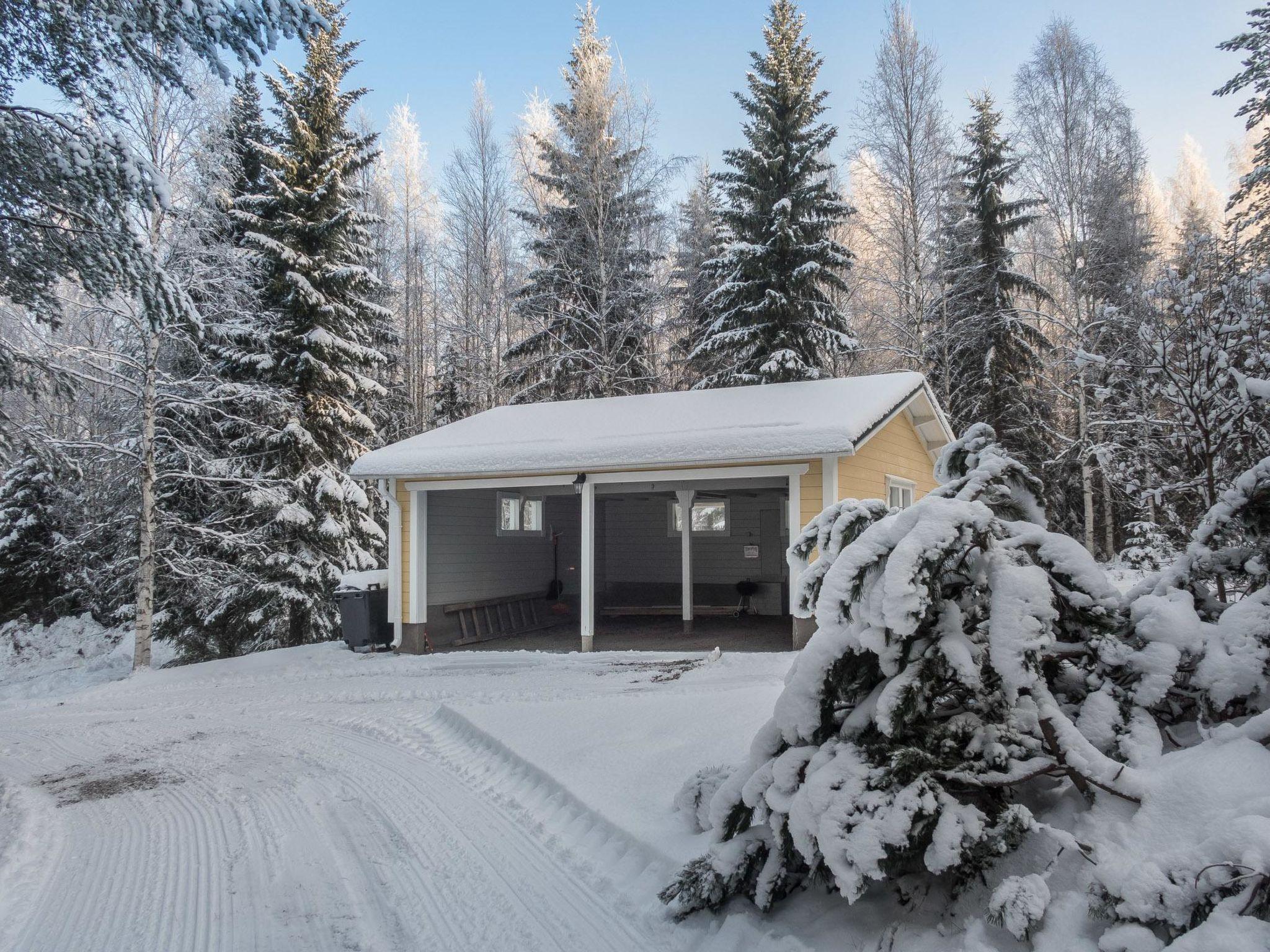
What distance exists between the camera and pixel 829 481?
9023mm

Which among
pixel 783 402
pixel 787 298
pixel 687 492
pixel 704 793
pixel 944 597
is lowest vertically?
pixel 704 793

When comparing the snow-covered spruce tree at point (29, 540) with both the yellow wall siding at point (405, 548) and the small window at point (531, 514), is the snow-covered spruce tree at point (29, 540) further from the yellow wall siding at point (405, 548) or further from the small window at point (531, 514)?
the small window at point (531, 514)

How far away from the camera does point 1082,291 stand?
18609mm

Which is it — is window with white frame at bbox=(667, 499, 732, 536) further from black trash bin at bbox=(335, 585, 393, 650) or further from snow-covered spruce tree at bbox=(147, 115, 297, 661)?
snow-covered spruce tree at bbox=(147, 115, 297, 661)

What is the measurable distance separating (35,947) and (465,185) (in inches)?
898

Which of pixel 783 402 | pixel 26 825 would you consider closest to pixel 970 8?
pixel 783 402

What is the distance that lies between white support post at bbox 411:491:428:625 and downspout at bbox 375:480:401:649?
0.20 m

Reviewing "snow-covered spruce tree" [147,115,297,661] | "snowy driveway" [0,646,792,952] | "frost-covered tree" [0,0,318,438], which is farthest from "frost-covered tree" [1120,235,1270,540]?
"snow-covered spruce tree" [147,115,297,661]

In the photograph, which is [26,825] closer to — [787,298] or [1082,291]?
[787,298]

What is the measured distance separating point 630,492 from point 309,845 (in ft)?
27.4

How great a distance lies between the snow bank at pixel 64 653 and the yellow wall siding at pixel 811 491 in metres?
11.5

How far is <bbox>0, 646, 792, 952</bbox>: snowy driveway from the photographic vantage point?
9.67 ft

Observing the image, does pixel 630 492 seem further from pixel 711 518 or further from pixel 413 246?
pixel 413 246

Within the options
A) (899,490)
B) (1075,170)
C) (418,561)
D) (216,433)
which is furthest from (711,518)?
(1075,170)
